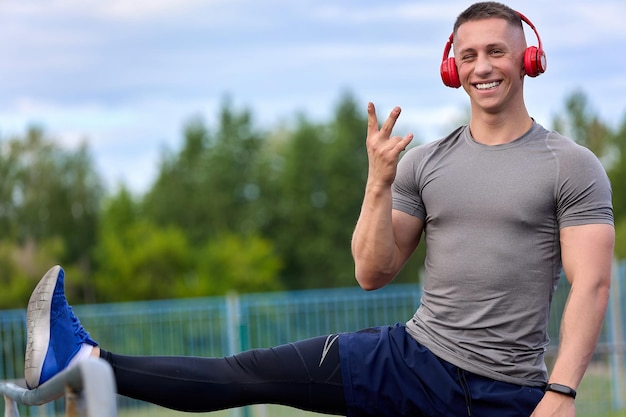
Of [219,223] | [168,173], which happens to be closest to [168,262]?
[219,223]

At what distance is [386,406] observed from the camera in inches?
127

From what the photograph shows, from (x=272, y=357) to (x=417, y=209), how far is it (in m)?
0.67

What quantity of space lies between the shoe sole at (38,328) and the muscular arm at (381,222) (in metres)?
Result: 0.94

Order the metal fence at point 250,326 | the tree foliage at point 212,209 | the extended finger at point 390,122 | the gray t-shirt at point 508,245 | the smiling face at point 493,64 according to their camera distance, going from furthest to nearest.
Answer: the tree foliage at point 212,209, the metal fence at point 250,326, the smiling face at point 493,64, the gray t-shirt at point 508,245, the extended finger at point 390,122

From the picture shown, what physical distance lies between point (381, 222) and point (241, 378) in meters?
0.65

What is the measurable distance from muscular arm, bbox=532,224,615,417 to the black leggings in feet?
2.20

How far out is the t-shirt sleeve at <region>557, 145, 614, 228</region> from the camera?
3061 millimetres

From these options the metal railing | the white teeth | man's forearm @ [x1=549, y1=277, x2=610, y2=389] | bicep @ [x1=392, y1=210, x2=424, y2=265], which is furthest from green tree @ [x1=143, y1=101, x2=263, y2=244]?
the metal railing

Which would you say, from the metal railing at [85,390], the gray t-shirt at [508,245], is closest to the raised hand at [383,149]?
the gray t-shirt at [508,245]

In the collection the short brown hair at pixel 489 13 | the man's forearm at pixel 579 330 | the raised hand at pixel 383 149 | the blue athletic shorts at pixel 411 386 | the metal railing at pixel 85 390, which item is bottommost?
the blue athletic shorts at pixel 411 386

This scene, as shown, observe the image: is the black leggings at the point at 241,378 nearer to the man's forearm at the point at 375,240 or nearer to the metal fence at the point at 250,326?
the man's forearm at the point at 375,240

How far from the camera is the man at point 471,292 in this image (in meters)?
3.03

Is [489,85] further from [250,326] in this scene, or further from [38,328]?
[250,326]

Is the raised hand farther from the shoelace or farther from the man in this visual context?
the shoelace
